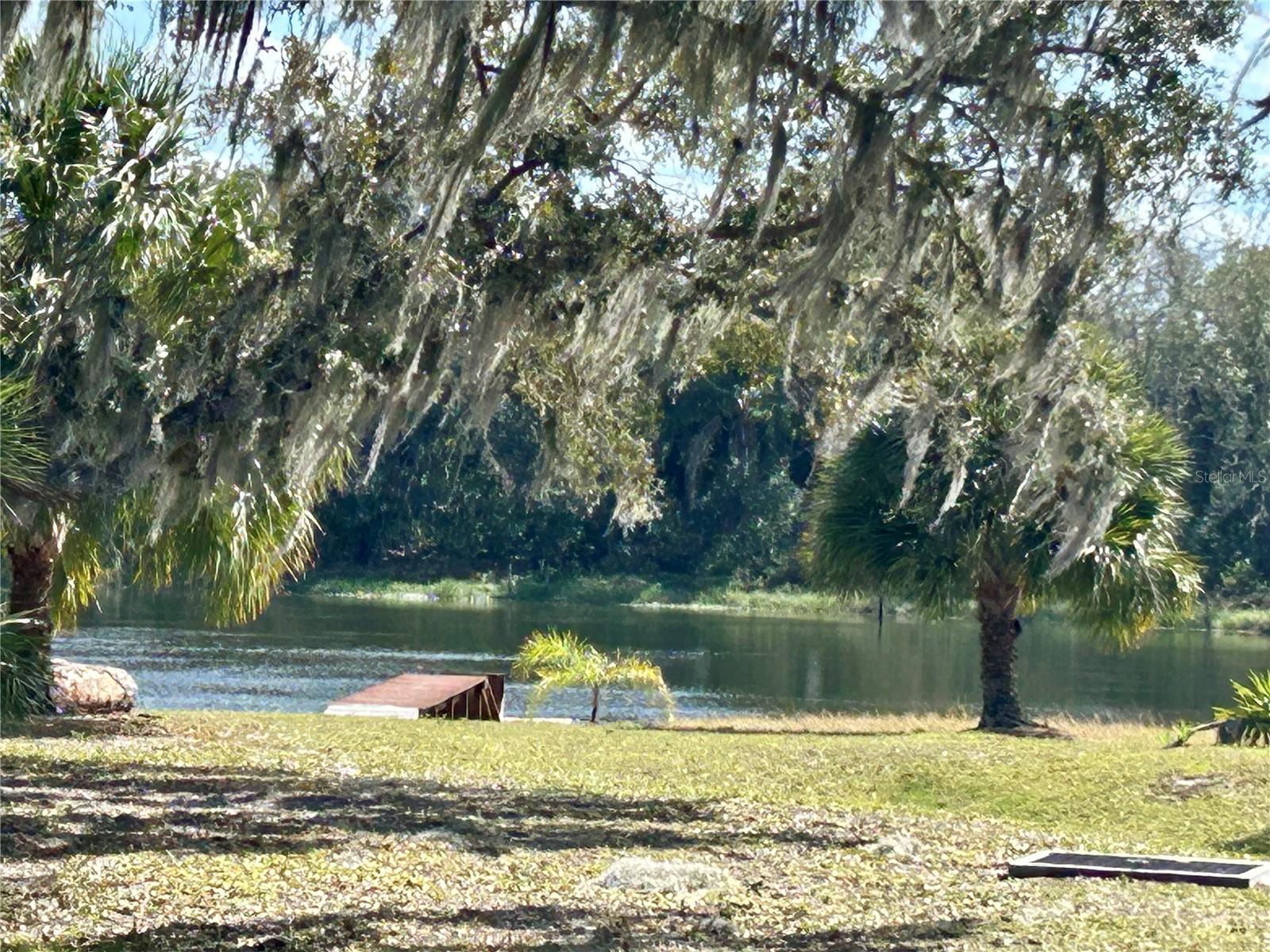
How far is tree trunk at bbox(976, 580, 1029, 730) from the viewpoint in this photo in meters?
18.1

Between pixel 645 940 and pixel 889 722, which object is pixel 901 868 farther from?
pixel 889 722

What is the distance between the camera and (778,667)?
32.2 m

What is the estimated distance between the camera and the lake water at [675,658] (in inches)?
990

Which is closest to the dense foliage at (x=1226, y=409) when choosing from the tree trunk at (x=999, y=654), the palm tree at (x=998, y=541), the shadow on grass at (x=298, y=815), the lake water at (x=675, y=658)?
the lake water at (x=675, y=658)

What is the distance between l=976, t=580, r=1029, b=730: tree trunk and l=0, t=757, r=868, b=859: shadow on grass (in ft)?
27.2

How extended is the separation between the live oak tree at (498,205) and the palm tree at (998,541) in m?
7.16

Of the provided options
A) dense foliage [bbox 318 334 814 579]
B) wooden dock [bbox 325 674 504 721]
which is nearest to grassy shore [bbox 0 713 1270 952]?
wooden dock [bbox 325 674 504 721]

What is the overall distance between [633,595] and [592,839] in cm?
4507

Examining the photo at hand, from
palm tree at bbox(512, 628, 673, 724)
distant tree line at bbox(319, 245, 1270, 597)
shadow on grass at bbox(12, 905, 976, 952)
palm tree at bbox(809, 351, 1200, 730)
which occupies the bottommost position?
shadow on grass at bbox(12, 905, 976, 952)

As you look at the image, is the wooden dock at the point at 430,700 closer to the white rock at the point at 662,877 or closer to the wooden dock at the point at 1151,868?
the white rock at the point at 662,877

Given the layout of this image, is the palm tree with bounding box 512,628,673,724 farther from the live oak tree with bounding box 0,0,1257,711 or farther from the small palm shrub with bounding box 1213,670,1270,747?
the live oak tree with bounding box 0,0,1257,711

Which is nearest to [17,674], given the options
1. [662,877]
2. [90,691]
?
[662,877]
